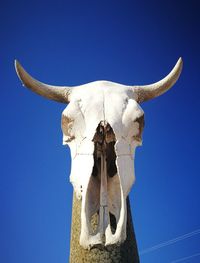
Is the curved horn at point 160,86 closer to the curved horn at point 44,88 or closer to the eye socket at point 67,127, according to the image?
the curved horn at point 44,88

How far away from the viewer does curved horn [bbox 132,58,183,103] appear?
150 inches

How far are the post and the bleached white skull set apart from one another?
0.23 metres

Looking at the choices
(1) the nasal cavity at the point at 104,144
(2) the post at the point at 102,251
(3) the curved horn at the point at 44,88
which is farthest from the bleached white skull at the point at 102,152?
(3) the curved horn at the point at 44,88

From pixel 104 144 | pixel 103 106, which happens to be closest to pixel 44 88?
pixel 103 106

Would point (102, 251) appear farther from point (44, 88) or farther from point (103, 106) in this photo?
point (44, 88)

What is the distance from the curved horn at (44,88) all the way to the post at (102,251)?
1143 mm

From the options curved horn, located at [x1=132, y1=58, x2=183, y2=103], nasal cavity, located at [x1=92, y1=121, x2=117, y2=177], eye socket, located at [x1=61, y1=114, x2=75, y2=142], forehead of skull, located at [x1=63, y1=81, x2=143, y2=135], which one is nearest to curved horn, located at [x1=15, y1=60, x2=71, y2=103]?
forehead of skull, located at [x1=63, y1=81, x2=143, y2=135]

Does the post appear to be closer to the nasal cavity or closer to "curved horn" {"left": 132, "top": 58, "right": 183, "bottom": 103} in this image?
the nasal cavity

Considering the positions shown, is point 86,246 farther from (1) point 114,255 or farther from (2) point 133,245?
(2) point 133,245

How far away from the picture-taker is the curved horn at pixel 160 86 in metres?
3.80

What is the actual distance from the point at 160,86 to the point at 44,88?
1.31m

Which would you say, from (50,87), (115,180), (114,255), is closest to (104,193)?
(115,180)

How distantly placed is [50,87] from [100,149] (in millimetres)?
1234

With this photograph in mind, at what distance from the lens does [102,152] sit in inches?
113
